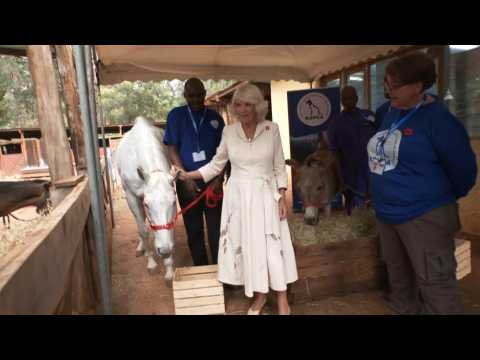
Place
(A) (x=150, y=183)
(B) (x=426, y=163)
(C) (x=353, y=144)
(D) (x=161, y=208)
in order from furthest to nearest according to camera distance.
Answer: (C) (x=353, y=144) < (A) (x=150, y=183) < (D) (x=161, y=208) < (B) (x=426, y=163)

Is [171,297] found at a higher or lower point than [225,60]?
lower

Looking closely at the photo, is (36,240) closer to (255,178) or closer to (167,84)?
(255,178)

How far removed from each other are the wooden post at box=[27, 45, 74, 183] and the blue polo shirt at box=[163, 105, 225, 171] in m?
1.07

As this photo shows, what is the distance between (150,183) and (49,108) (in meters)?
1.27

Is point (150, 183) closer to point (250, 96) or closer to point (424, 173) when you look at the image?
point (250, 96)

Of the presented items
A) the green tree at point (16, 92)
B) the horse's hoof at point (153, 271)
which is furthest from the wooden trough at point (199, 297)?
the green tree at point (16, 92)

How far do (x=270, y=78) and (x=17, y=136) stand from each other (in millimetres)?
17088

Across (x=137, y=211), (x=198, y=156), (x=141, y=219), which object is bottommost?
(x=141, y=219)

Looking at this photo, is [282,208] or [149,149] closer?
[282,208]

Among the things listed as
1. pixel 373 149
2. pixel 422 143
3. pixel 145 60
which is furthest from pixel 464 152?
pixel 145 60

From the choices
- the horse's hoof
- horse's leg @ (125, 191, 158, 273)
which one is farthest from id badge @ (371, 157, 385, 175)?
the horse's hoof

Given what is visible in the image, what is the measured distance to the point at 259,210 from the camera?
249cm

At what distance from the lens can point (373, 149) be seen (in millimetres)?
2338

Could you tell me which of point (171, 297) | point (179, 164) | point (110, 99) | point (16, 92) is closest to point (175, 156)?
point (179, 164)
